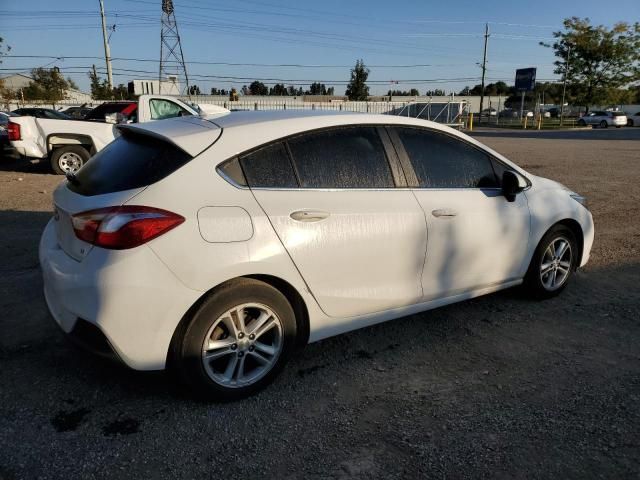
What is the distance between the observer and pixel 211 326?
2654mm

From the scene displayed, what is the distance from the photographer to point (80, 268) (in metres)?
2.53

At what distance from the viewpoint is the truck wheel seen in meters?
→ 11.2

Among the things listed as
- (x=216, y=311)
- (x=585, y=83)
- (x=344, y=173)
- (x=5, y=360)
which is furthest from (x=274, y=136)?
(x=585, y=83)

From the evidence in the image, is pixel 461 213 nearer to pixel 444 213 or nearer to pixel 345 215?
pixel 444 213

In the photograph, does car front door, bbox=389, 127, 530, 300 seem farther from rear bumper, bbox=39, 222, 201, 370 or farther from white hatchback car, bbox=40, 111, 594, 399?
rear bumper, bbox=39, 222, 201, 370

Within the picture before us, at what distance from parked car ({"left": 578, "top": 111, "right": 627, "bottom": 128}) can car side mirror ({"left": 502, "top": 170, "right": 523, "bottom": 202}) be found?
4736 cm

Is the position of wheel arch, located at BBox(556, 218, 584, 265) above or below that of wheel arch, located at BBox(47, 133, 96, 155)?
below

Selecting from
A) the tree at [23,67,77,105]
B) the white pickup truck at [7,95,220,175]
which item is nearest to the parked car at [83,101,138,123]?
the white pickup truck at [7,95,220,175]

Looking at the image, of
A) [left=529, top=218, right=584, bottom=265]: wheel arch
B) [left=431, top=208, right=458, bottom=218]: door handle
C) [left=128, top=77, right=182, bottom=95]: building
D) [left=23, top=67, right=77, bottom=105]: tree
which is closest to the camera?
[left=431, top=208, right=458, bottom=218]: door handle

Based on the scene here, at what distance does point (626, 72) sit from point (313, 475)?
198 ft

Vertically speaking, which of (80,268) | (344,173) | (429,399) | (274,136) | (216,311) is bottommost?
(429,399)

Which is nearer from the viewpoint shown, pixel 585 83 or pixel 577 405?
pixel 577 405

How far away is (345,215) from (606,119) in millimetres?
48957

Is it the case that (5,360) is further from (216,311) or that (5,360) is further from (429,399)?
(429,399)
